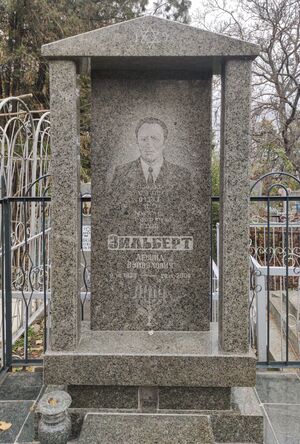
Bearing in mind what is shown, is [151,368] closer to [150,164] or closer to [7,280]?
[150,164]

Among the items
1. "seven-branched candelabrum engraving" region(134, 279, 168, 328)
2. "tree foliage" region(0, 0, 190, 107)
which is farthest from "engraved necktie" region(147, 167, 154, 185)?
"tree foliage" region(0, 0, 190, 107)

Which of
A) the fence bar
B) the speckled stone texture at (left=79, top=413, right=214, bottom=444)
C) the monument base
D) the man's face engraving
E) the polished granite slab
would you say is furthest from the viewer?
the fence bar

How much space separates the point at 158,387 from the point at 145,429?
0.31 m

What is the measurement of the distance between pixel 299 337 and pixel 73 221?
3.81 metres

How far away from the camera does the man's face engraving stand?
2.84 meters

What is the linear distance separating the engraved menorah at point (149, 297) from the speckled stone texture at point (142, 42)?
149 cm

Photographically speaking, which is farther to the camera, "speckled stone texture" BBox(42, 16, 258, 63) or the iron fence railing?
the iron fence railing

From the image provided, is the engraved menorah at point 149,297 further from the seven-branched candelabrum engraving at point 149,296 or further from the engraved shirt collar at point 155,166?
the engraved shirt collar at point 155,166

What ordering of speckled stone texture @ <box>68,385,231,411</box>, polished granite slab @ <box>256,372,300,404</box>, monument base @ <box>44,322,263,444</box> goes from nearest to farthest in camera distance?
1. monument base @ <box>44,322,263,444</box>
2. speckled stone texture @ <box>68,385,231,411</box>
3. polished granite slab @ <box>256,372,300,404</box>

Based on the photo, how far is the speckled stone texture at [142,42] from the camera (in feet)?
8.16

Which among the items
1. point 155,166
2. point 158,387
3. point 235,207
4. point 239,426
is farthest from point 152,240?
point 239,426

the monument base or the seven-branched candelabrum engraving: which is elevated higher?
the seven-branched candelabrum engraving

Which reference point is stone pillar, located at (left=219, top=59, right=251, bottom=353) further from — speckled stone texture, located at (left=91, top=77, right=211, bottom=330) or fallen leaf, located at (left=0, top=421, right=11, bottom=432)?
fallen leaf, located at (left=0, top=421, right=11, bottom=432)

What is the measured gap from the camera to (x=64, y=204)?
2586 millimetres
